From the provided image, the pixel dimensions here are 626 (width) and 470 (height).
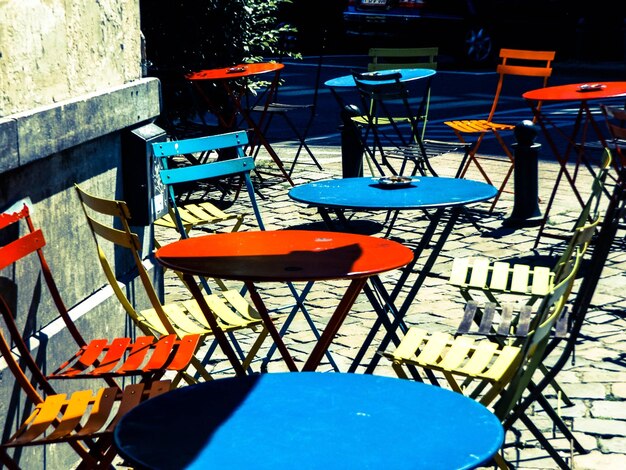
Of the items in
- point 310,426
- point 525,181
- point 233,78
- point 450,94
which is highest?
point 310,426

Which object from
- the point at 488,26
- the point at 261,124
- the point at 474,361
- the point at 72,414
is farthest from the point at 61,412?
the point at 488,26

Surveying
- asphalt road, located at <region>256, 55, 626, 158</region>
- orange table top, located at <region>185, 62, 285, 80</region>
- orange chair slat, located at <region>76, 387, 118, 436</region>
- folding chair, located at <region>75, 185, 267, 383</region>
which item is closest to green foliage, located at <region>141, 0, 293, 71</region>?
orange table top, located at <region>185, 62, 285, 80</region>

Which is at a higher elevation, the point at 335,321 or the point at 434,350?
the point at 335,321

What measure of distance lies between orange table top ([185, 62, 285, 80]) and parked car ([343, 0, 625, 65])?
1145 cm

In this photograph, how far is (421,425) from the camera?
9.40 feet

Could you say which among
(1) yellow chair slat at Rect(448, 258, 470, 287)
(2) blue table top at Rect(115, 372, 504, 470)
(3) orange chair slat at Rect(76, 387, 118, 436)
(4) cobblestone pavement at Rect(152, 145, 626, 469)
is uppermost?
(2) blue table top at Rect(115, 372, 504, 470)

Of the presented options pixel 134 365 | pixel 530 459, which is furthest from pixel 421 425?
pixel 530 459

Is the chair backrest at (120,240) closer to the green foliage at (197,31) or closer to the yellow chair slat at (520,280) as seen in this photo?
the yellow chair slat at (520,280)

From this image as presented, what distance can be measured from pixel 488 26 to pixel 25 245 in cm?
1853

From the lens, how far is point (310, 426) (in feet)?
9.44

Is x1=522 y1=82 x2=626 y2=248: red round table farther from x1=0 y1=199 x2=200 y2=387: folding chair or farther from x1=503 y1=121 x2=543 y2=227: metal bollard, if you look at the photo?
x1=0 y1=199 x2=200 y2=387: folding chair

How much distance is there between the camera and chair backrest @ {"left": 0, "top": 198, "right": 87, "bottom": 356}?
165 inches

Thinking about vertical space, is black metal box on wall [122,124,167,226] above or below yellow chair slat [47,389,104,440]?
above

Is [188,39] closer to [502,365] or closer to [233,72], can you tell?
[233,72]
